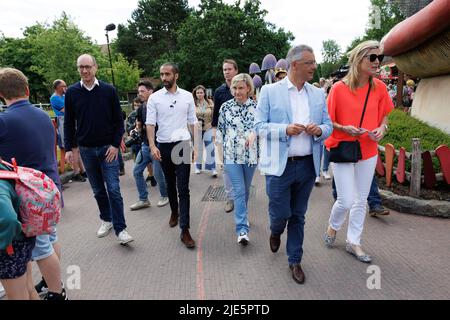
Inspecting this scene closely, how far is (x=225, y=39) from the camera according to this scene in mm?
35469

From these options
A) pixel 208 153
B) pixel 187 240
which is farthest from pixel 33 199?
pixel 208 153

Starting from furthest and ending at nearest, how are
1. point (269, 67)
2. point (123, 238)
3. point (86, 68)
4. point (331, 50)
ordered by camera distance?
1. point (331, 50)
2. point (269, 67)
3. point (123, 238)
4. point (86, 68)

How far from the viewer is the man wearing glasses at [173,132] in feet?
13.9

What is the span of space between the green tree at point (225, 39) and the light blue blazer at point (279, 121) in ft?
107

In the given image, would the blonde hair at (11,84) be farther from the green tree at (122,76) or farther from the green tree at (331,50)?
the green tree at (331,50)

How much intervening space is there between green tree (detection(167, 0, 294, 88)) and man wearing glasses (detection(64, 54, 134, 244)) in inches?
1253

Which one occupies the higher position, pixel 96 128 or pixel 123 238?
pixel 96 128

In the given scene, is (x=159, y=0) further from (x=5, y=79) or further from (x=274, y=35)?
(x=5, y=79)

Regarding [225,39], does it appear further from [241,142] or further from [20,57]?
[241,142]

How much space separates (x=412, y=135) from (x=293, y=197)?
462 centimetres

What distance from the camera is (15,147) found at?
280 centimetres

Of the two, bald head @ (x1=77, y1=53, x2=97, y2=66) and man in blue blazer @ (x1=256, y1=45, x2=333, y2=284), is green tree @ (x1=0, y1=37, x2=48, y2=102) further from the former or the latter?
man in blue blazer @ (x1=256, y1=45, x2=333, y2=284)

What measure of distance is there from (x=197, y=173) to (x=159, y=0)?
1900 inches
